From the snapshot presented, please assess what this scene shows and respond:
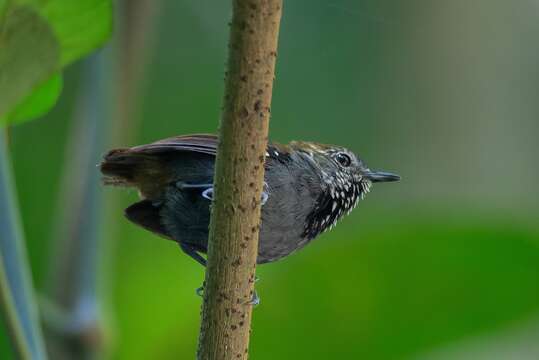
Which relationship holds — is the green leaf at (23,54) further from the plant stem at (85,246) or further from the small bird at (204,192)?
the plant stem at (85,246)

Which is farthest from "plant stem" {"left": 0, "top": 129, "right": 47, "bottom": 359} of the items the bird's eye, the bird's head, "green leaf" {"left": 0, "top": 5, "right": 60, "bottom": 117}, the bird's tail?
the bird's eye

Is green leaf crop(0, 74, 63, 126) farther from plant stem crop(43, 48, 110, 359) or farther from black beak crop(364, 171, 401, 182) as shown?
black beak crop(364, 171, 401, 182)

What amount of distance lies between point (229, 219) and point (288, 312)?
5.51 feet

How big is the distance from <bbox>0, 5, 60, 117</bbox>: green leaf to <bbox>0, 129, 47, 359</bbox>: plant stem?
0.15 m

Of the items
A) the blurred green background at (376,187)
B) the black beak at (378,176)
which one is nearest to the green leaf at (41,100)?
the blurred green background at (376,187)

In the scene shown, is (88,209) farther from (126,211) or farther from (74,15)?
(74,15)

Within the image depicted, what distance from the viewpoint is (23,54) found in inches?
83.9

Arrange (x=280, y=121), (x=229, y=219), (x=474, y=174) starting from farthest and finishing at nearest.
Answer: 1. (x=474, y=174)
2. (x=280, y=121)
3. (x=229, y=219)

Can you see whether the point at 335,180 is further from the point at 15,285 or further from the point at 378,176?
the point at 15,285

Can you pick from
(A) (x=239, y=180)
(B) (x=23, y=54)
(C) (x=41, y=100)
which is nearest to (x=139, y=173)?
(C) (x=41, y=100)

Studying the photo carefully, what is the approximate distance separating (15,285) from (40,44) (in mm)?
589

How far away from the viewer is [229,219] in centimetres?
176

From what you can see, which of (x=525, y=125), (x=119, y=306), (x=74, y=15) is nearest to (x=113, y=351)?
(x=119, y=306)

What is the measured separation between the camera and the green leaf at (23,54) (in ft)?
6.95
